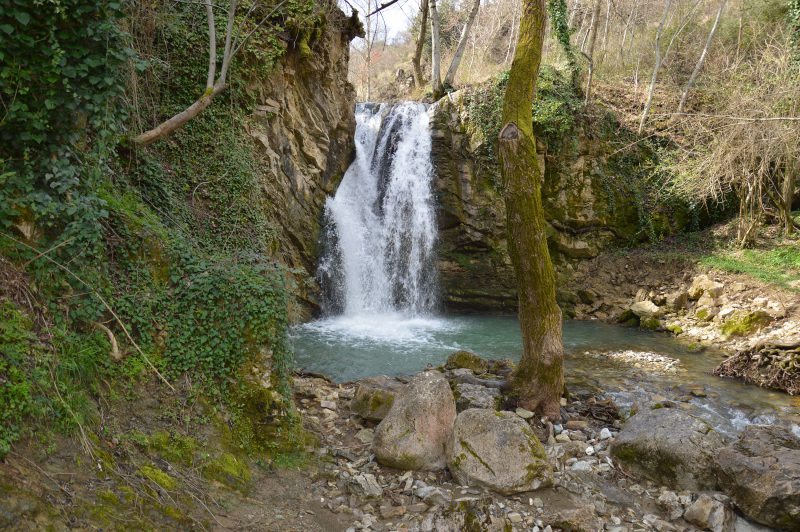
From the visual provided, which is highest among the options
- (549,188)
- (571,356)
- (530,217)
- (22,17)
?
(549,188)

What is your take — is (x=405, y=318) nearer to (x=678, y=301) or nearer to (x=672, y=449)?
(x=678, y=301)

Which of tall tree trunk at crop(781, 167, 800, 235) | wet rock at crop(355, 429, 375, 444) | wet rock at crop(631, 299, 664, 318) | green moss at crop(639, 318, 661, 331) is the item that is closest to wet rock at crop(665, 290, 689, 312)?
wet rock at crop(631, 299, 664, 318)

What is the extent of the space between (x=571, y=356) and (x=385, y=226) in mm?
6424

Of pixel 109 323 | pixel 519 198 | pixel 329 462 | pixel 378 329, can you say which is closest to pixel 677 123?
pixel 378 329

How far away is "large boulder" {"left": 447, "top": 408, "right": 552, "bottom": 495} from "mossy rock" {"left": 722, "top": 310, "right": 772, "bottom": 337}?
331 inches

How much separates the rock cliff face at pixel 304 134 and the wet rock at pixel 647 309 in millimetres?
8740

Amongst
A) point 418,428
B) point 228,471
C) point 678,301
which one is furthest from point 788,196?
point 228,471

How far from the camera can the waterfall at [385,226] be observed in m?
12.8

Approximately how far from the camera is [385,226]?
1370 cm

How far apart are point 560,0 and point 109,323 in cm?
1727

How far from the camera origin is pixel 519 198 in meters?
5.45

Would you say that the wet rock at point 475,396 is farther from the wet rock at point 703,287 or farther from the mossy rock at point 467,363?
the wet rock at point 703,287

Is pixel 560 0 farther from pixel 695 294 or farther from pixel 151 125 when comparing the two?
pixel 151 125

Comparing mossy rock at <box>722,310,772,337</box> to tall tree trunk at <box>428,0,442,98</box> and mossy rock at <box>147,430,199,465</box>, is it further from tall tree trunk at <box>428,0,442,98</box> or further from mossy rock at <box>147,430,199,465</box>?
tall tree trunk at <box>428,0,442,98</box>
